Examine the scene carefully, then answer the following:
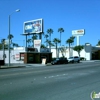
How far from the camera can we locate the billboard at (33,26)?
56.3 meters

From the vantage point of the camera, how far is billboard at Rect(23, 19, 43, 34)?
5628 centimetres

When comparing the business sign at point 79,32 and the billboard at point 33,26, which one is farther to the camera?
the business sign at point 79,32

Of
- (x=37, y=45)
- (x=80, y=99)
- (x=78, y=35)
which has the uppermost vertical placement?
(x=78, y=35)

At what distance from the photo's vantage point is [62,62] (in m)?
48.9

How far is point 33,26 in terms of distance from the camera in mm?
58312

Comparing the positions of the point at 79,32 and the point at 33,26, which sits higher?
the point at 79,32

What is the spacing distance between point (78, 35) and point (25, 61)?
116ft

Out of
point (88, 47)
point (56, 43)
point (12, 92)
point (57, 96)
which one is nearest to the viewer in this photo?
point (57, 96)

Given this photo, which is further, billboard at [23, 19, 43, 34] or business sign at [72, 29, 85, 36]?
business sign at [72, 29, 85, 36]

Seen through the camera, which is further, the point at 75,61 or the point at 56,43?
the point at 56,43

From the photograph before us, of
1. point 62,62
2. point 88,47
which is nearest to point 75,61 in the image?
point 62,62

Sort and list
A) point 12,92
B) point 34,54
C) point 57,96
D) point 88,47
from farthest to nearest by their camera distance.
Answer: point 88,47
point 34,54
point 12,92
point 57,96

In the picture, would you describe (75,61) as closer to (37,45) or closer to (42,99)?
(37,45)

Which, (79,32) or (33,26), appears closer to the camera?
(33,26)
